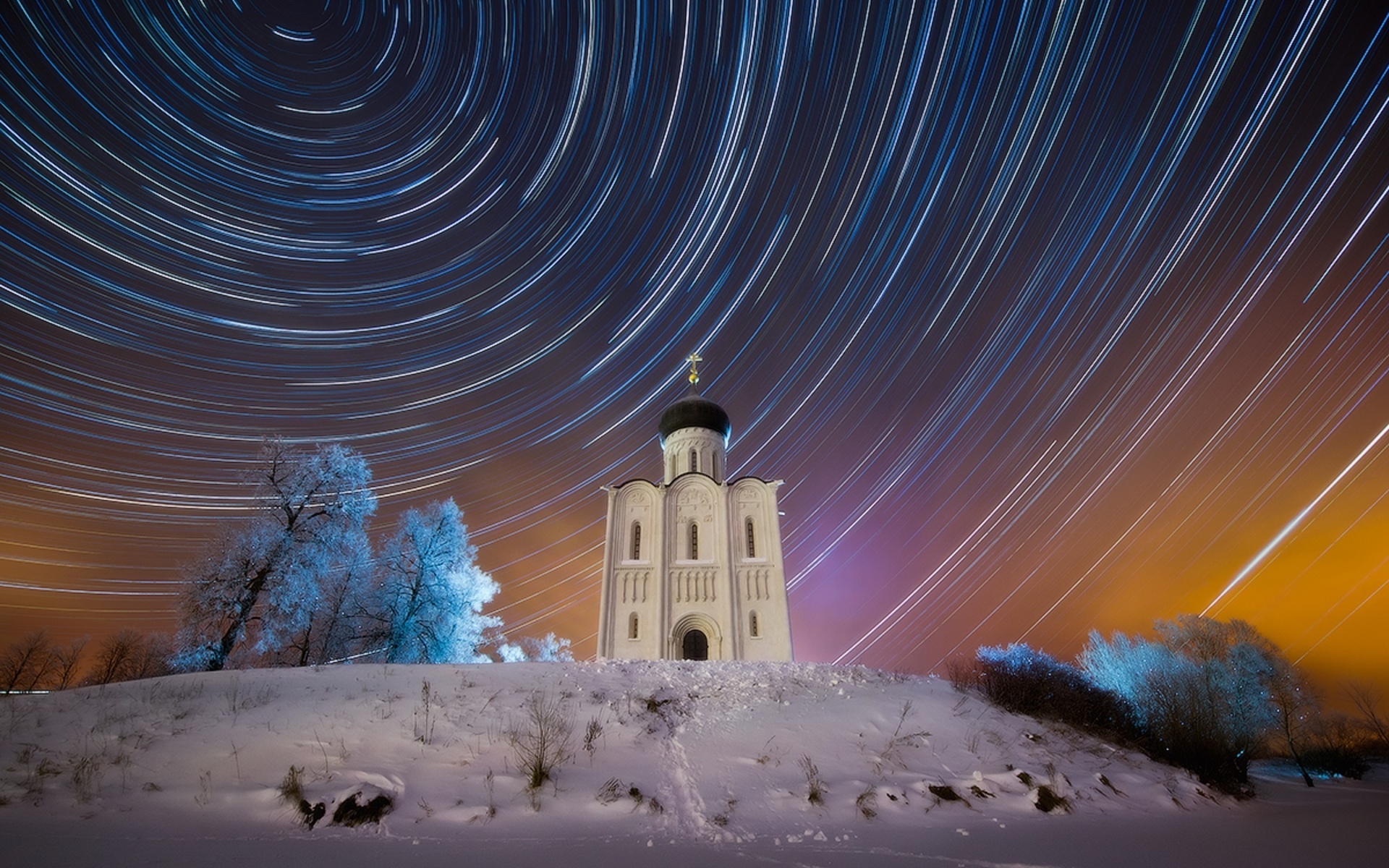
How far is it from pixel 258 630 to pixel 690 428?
76.6 ft

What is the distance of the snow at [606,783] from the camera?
571cm

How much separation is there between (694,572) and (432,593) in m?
12.5

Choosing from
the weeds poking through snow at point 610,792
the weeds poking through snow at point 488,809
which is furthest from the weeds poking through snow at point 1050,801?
the weeds poking through snow at point 488,809

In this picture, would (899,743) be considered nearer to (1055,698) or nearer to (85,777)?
(1055,698)

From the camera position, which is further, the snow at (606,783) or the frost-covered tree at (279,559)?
the frost-covered tree at (279,559)

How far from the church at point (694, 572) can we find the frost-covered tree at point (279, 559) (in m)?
11.9

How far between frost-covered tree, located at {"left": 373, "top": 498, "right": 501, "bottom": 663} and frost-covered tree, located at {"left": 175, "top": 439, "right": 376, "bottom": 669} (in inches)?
135

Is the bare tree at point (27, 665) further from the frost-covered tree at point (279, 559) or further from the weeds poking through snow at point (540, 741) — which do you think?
the weeds poking through snow at point (540, 741)

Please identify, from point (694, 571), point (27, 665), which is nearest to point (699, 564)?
point (694, 571)

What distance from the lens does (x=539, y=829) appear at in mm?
6152

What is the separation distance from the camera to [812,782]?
789 centimetres

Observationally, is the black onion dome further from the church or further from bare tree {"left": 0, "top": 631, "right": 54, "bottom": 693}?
bare tree {"left": 0, "top": 631, "right": 54, "bottom": 693}

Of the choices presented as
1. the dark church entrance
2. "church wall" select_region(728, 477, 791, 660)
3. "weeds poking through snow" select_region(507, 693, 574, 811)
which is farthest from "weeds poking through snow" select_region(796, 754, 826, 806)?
the dark church entrance

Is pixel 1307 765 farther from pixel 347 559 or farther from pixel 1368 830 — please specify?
pixel 347 559
